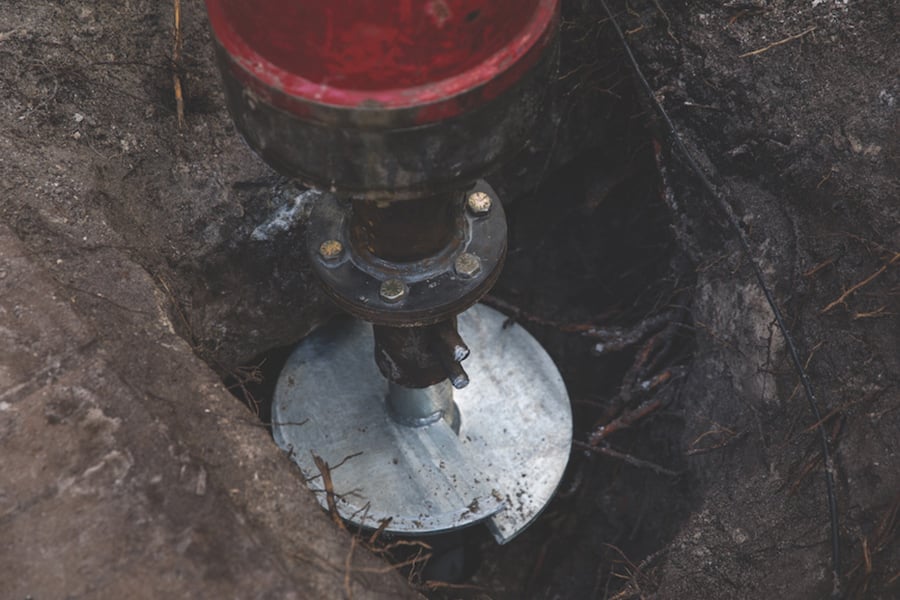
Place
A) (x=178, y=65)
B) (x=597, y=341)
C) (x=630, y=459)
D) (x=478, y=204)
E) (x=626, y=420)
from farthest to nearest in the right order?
(x=597, y=341)
(x=626, y=420)
(x=630, y=459)
(x=178, y=65)
(x=478, y=204)

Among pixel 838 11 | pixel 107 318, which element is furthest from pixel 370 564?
pixel 838 11

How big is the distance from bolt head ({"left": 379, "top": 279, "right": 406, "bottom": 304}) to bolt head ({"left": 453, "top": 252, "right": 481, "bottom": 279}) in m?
0.15

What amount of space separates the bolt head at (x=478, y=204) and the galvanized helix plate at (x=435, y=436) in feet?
3.02

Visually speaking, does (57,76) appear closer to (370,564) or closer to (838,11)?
(370,564)

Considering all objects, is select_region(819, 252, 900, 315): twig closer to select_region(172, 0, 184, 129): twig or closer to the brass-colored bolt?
the brass-colored bolt

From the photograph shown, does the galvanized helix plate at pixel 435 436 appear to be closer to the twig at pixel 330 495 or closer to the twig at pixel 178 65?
the twig at pixel 330 495

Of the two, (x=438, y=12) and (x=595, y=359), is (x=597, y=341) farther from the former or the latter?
(x=438, y=12)

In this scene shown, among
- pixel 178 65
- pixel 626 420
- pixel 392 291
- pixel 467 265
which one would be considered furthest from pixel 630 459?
pixel 178 65

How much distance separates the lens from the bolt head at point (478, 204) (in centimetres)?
214

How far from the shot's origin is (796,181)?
249cm

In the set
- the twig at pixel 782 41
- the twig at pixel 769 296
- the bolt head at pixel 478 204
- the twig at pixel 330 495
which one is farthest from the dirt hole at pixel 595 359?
the bolt head at pixel 478 204

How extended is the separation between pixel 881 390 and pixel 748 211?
713 mm

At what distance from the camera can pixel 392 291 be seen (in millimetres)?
1977

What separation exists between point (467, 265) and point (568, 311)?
1480 millimetres
